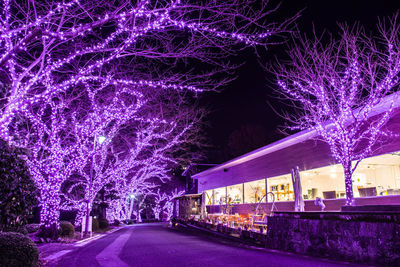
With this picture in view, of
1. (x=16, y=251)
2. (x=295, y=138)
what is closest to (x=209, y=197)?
(x=295, y=138)

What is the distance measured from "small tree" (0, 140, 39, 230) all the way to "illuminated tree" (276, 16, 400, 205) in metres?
11.6

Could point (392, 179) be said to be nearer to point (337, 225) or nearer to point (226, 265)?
point (337, 225)

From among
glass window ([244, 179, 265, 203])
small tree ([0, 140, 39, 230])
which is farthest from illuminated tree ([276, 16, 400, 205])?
small tree ([0, 140, 39, 230])

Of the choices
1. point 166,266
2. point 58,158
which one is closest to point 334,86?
point 166,266

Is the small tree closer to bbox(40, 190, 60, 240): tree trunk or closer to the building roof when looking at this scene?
bbox(40, 190, 60, 240): tree trunk

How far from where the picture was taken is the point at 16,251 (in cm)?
615

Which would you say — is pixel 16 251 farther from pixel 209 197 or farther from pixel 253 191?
pixel 209 197

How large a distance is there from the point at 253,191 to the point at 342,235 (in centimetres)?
1579

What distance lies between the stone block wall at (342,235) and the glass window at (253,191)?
11.8 m

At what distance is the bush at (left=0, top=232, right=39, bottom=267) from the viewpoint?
6000 millimetres

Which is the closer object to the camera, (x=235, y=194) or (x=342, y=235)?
(x=342, y=235)

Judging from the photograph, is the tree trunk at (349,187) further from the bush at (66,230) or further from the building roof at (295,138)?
the bush at (66,230)

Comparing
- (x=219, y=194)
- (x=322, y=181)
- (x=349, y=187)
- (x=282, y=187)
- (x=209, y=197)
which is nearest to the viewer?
(x=349, y=187)

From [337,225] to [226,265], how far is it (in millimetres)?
3640
